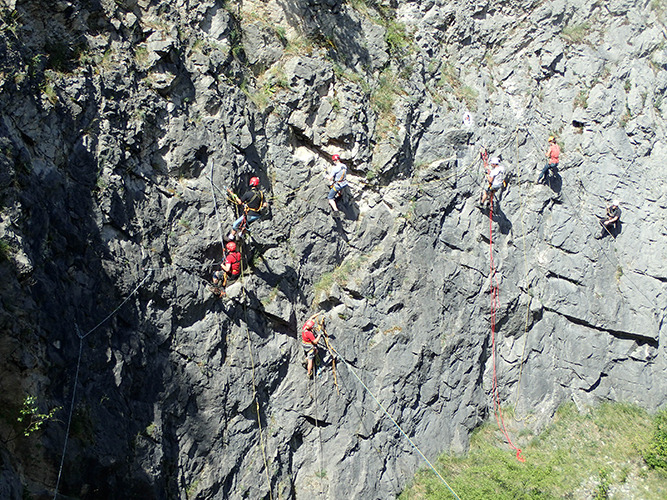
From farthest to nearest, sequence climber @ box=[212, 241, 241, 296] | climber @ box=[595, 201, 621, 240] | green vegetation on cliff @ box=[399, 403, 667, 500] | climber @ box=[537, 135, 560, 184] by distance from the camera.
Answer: climber @ box=[595, 201, 621, 240], climber @ box=[537, 135, 560, 184], green vegetation on cliff @ box=[399, 403, 667, 500], climber @ box=[212, 241, 241, 296]

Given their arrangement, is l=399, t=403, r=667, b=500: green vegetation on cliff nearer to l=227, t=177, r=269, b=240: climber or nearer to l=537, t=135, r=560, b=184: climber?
l=537, t=135, r=560, b=184: climber

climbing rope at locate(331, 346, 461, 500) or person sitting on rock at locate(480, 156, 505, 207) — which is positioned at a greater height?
person sitting on rock at locate(480, 156, 505, 207)

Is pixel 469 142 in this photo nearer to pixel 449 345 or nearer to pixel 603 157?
pixel 603 157

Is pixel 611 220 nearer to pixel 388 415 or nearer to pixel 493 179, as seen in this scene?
pixel 493 179

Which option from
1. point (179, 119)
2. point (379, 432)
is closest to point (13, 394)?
point (179, 119)

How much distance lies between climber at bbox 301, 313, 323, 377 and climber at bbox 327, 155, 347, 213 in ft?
9.54

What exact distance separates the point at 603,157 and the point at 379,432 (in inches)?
414

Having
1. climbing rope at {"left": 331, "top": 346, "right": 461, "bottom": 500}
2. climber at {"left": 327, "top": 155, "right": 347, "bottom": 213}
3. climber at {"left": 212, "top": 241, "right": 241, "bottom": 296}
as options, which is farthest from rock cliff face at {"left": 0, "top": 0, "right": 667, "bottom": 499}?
climber at {"left": 327, "top": 155, "right": 347, "bottom": 213}

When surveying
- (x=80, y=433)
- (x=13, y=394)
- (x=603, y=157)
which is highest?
(x=13, y=394)

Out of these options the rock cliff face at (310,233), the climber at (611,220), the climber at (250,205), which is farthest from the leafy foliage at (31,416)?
the climber at (611,220)

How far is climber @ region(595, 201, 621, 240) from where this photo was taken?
585 inches

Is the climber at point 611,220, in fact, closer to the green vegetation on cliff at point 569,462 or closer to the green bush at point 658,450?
the green vegetation on cliff at point 569,462

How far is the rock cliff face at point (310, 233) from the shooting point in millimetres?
8984

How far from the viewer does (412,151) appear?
13.9 m
